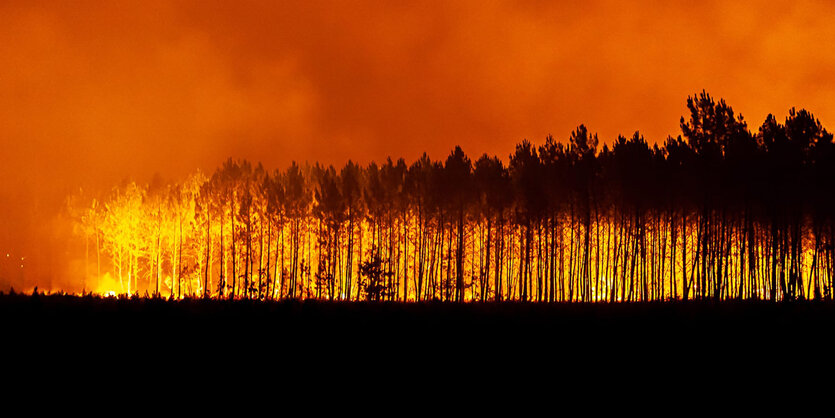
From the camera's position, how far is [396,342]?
13625mm

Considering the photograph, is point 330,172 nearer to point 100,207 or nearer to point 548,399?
point 100,207

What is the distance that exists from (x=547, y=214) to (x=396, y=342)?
3418 cm

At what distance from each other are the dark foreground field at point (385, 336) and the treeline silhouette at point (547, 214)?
14.1m

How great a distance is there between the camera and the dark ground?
40.1ft

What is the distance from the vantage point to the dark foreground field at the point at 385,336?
12.6 metres

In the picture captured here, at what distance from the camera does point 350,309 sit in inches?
670

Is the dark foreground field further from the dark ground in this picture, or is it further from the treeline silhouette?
the treeline silhouette

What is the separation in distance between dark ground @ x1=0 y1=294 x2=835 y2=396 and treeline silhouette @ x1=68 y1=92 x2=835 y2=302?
14.4 m

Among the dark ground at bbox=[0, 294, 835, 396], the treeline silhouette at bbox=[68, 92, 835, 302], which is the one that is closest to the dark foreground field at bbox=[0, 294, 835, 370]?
the dark ground at bbox=[0, 294, 835, 396]

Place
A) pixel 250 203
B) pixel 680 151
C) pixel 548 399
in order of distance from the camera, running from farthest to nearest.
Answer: pixel 250 203, pixel 680 151, pixel 548 399

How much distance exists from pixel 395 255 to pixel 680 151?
78.0ft

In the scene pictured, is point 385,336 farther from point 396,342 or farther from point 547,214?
point 547,214

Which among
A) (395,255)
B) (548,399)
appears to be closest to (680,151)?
(395,255)

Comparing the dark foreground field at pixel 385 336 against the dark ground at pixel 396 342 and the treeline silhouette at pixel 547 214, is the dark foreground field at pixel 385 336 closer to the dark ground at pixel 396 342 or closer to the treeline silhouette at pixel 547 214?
the dark ground at pixel 396 342
